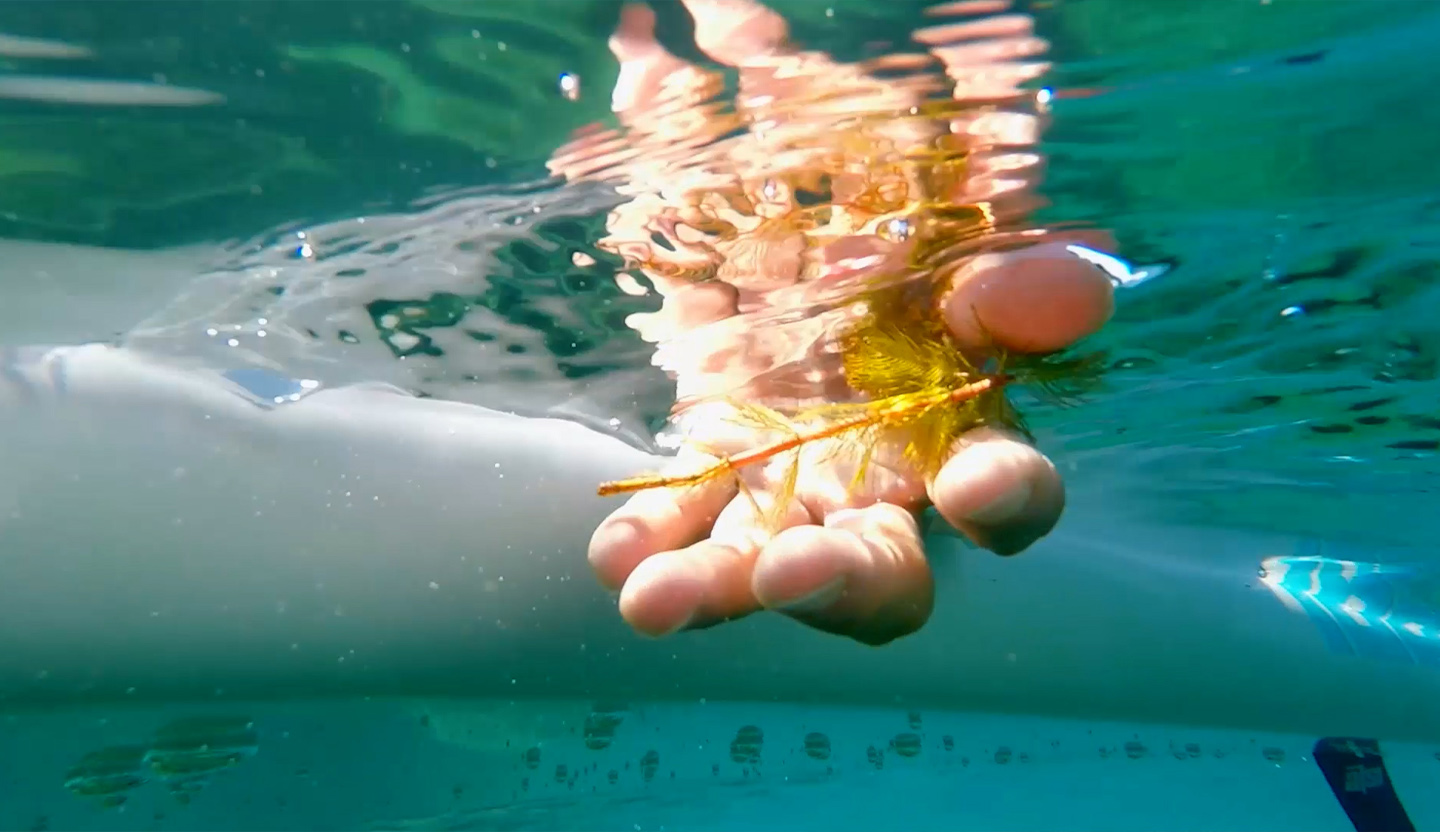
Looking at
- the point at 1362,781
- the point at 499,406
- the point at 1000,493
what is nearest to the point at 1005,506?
the point at 1000,493

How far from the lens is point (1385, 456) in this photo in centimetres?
798

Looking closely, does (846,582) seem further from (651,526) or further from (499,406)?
(499,406)

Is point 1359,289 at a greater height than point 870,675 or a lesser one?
greater

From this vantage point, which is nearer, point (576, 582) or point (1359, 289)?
point (1359, 289)

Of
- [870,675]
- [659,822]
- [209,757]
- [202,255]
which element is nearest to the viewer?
[202,255]

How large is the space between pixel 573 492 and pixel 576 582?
0.53 metres

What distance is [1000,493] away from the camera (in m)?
2.82

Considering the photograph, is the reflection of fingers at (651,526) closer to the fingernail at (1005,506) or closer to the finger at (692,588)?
the finger at (692,588)

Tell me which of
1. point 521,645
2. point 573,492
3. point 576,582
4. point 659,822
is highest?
point 573,492

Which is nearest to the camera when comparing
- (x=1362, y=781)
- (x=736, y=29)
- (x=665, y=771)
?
(x=736, y=29)

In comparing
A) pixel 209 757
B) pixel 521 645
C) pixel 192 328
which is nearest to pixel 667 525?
pixel 521 645

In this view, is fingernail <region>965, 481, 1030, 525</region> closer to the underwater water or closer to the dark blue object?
the underwater water

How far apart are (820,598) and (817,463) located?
1088mm

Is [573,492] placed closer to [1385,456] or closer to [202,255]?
[202,255]
